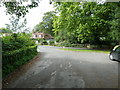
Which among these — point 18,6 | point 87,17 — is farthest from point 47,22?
point 18,6

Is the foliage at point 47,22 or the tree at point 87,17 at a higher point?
the foliage at point 47,22

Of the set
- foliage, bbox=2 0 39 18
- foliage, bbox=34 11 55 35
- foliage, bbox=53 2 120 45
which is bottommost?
foliage, bbox=2 0 39 18

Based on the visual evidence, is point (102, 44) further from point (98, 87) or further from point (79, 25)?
point (98, 87)

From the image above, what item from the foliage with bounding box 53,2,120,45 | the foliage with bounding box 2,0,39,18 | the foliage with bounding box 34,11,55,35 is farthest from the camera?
the foliage with bounding box 34,11,55,35

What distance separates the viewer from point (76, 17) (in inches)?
706

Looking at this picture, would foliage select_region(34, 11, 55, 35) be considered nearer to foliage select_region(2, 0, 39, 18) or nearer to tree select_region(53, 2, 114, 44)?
tree select_region(53, 2, 114, 44)

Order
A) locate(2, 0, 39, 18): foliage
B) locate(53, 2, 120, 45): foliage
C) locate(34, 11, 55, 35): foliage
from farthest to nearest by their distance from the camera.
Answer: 1. locate(34, 11, 55, 35): foliage
2. locate(53, 2, 120, 45): foliage
3. locate(2, 0, 39, 18): foliage

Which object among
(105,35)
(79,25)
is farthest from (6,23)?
(105,35)

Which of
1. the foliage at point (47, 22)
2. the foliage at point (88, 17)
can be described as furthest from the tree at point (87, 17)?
the foliage at point (47, 22)

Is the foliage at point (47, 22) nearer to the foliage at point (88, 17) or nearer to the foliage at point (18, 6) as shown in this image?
the foliage at point (88, 17)

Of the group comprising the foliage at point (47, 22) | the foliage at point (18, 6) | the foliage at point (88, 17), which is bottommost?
the foliage at point (18, 6)

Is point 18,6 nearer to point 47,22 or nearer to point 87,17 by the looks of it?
point 87,17

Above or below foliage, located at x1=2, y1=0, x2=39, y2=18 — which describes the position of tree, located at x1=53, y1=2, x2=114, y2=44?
above

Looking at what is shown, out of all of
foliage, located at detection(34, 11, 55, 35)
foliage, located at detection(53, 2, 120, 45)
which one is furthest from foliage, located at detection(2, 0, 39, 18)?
foliage, located at detection(34, 11, 55, 35)
